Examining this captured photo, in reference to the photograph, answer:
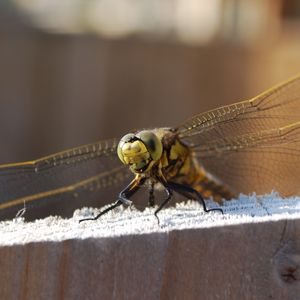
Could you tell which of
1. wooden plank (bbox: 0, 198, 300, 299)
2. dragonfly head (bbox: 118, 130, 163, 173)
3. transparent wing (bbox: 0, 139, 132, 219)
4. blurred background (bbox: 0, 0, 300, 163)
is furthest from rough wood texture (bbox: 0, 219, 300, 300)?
blurred background (bbox: 0, 0, 300, 163)

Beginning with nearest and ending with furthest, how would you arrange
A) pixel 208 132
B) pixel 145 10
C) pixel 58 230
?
pixel 58 230, pixel 208 132, pixel 145 10

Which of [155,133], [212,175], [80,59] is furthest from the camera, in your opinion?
[80,59]

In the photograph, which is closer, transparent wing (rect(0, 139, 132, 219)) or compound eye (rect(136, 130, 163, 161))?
compound eye (rect(136, 130, 163, 161))

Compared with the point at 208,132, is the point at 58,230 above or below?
above

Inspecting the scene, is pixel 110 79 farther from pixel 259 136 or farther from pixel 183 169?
pixel 259 136

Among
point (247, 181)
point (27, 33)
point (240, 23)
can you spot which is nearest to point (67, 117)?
point (27, 33)

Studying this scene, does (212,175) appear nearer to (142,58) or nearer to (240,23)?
(142,58)

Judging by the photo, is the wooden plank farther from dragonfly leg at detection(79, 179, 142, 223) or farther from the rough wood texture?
dragonfly leg at detection(79, 179, 142, 223)
